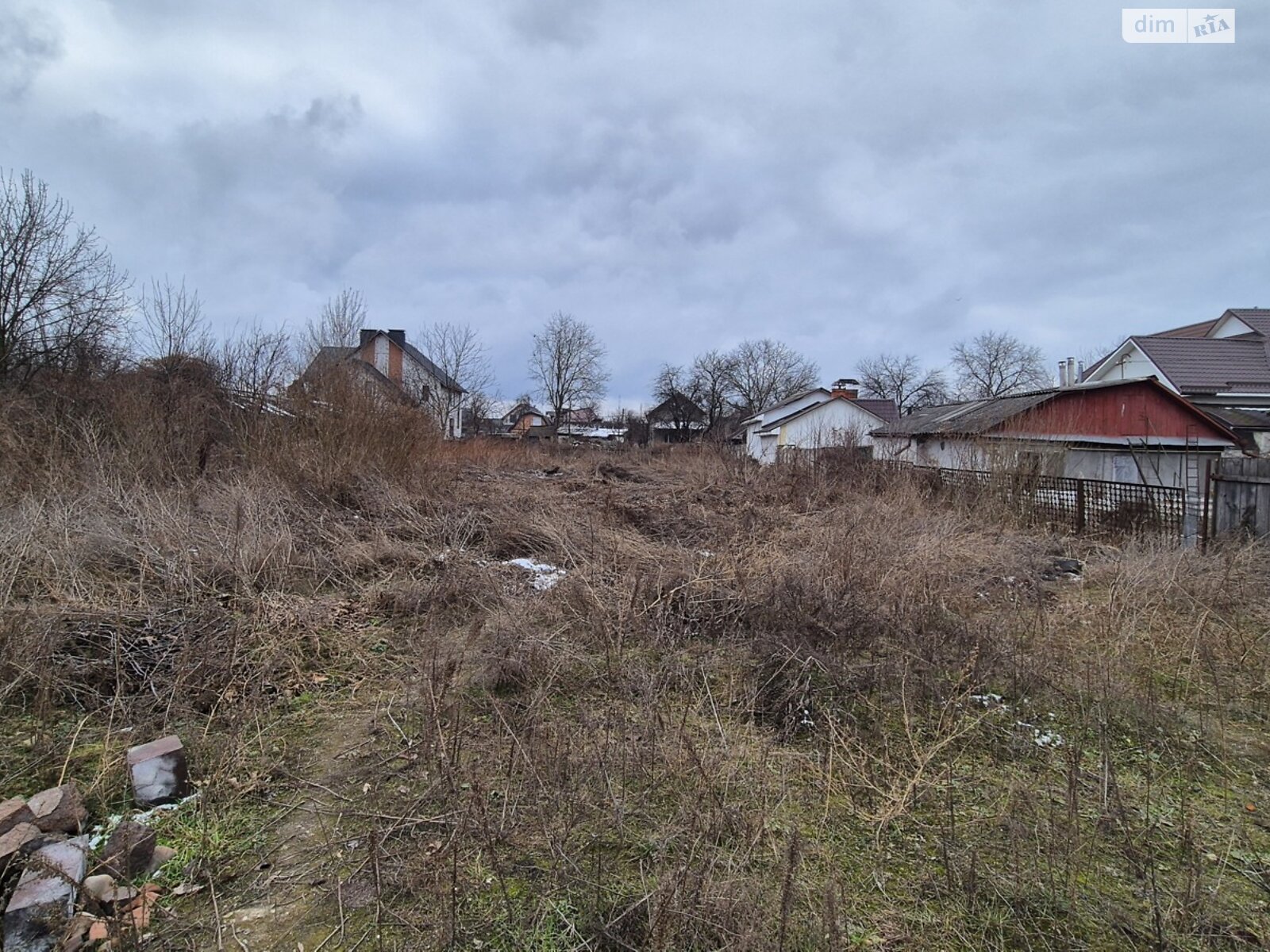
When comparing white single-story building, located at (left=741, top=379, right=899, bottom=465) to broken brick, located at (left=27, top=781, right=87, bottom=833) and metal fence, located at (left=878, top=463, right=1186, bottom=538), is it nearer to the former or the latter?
metal fence, located at (left=878, top=463, right=1186, bottom=538)

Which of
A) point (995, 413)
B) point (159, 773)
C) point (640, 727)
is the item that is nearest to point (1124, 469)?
point (995, 413)

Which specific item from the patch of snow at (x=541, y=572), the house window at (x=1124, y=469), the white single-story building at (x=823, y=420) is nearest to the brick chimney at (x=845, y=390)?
the white single-story building at (x=823, y=420)

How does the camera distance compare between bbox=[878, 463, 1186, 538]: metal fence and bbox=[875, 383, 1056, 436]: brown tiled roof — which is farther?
bbox=[875, 383, 1056, 436]: brown tiled roof

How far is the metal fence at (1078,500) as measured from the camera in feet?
25.1

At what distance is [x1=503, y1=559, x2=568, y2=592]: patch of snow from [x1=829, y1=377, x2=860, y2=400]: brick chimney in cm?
2831

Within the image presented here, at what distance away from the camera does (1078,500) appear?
8828 mm

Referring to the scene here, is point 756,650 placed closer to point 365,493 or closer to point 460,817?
point 460,817

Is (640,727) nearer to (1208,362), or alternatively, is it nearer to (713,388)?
(1208,362)

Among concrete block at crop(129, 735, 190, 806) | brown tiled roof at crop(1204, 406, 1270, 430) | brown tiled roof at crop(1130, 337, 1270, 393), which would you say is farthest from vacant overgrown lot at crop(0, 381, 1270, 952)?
brown tiled roof at crop(1130, 337, 1270, 393)

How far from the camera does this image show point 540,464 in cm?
2205

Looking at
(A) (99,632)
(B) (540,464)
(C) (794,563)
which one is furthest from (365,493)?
(B) (540,464)

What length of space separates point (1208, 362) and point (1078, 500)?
16490 millimetres

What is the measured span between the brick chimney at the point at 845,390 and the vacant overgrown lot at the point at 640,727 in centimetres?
2883

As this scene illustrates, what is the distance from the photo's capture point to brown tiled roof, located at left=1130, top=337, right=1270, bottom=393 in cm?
1753
